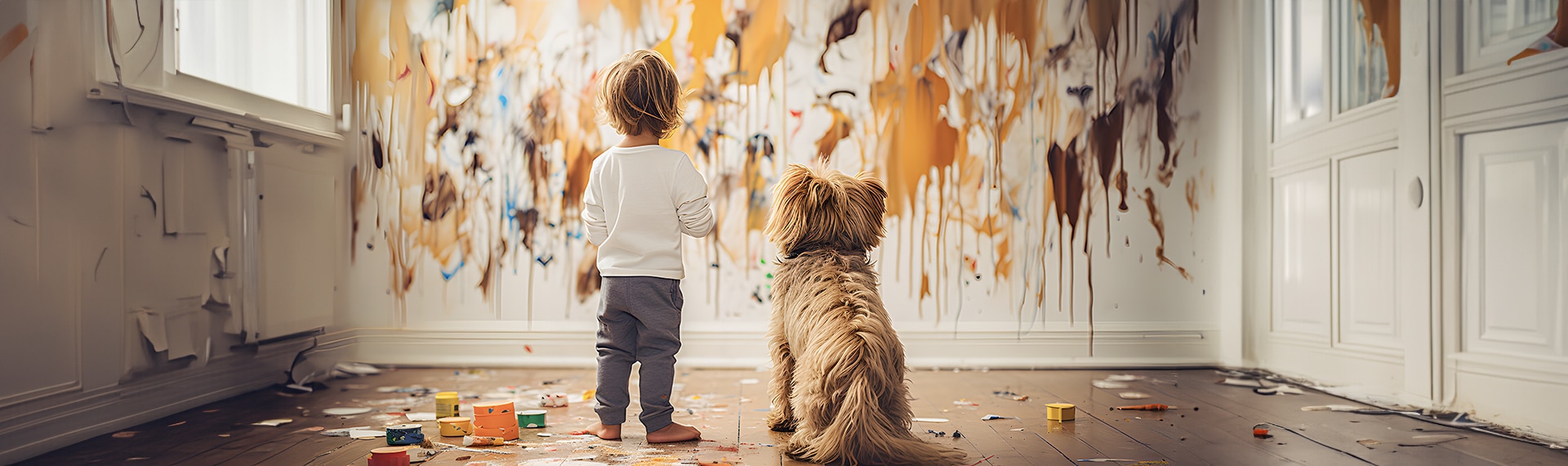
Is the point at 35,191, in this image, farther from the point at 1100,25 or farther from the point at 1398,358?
the point at 1398,358

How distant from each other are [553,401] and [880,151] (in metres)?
1.78

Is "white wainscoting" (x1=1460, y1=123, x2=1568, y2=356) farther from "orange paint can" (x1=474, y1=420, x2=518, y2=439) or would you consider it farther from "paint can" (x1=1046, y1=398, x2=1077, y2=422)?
"orange paint can" (x1=474, y1=420, x2=518, y2=439)

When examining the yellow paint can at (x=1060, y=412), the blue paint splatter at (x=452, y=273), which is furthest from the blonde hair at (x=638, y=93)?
the blue paint splatter at (x=452, y=273)

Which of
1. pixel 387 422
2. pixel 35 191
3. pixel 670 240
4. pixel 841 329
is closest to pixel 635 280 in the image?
pixel 670 240

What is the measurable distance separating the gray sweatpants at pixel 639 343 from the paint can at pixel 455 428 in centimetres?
37

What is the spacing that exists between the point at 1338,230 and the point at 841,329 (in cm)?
240

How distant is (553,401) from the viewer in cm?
277

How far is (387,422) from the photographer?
2471mm

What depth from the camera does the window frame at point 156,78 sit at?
2.35 metres

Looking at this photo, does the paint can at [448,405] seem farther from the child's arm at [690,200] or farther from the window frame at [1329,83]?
the window frame at [1329,83]

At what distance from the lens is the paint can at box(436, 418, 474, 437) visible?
7.31 feet

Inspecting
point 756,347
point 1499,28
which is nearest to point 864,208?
point 756,347

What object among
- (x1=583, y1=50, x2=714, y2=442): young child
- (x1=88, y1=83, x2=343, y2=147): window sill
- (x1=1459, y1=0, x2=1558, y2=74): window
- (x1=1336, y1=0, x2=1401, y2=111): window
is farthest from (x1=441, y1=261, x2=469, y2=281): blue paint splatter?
(x1=1459, y1=0, x2=1558, y2=74): window

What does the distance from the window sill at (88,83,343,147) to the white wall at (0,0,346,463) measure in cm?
4
